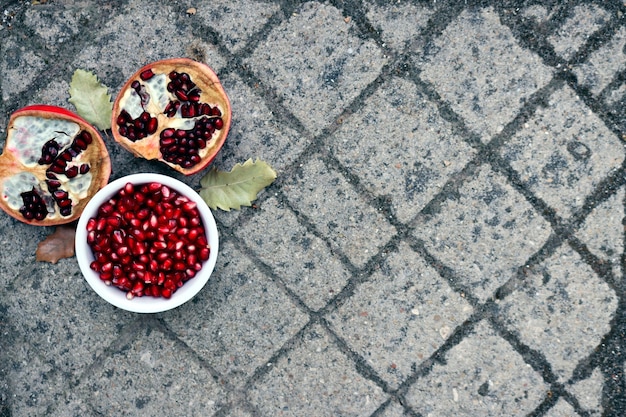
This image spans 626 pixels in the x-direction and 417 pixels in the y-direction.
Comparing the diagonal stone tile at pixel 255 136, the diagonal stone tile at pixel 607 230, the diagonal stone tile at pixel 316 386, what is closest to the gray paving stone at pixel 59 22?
the diagonal stone tile at pixel 255 136

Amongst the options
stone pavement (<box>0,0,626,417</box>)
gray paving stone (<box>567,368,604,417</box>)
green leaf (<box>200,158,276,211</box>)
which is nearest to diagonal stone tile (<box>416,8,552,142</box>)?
stone pavement (<box>0,0,626,417</box>)

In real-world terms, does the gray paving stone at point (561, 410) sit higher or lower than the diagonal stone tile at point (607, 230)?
lower

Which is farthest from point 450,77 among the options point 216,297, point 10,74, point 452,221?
point 10,74

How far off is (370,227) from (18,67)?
179 cm

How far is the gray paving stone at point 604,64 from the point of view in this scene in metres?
2.69

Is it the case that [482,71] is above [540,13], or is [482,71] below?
below

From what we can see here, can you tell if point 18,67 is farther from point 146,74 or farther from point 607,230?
point 607,230

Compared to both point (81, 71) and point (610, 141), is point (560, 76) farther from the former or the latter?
point (81, 71)

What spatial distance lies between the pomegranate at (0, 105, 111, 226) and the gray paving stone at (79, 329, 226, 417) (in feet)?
2.31

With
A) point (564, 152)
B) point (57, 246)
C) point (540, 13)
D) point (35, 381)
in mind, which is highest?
point (540, 13)

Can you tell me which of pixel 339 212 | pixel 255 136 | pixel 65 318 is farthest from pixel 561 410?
pixel 65 318

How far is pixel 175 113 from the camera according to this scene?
254 centimetres

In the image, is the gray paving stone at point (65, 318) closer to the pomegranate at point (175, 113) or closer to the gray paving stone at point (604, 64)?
the pomegranate at point (175, 113)

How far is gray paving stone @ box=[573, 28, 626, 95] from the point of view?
269 centimetres
